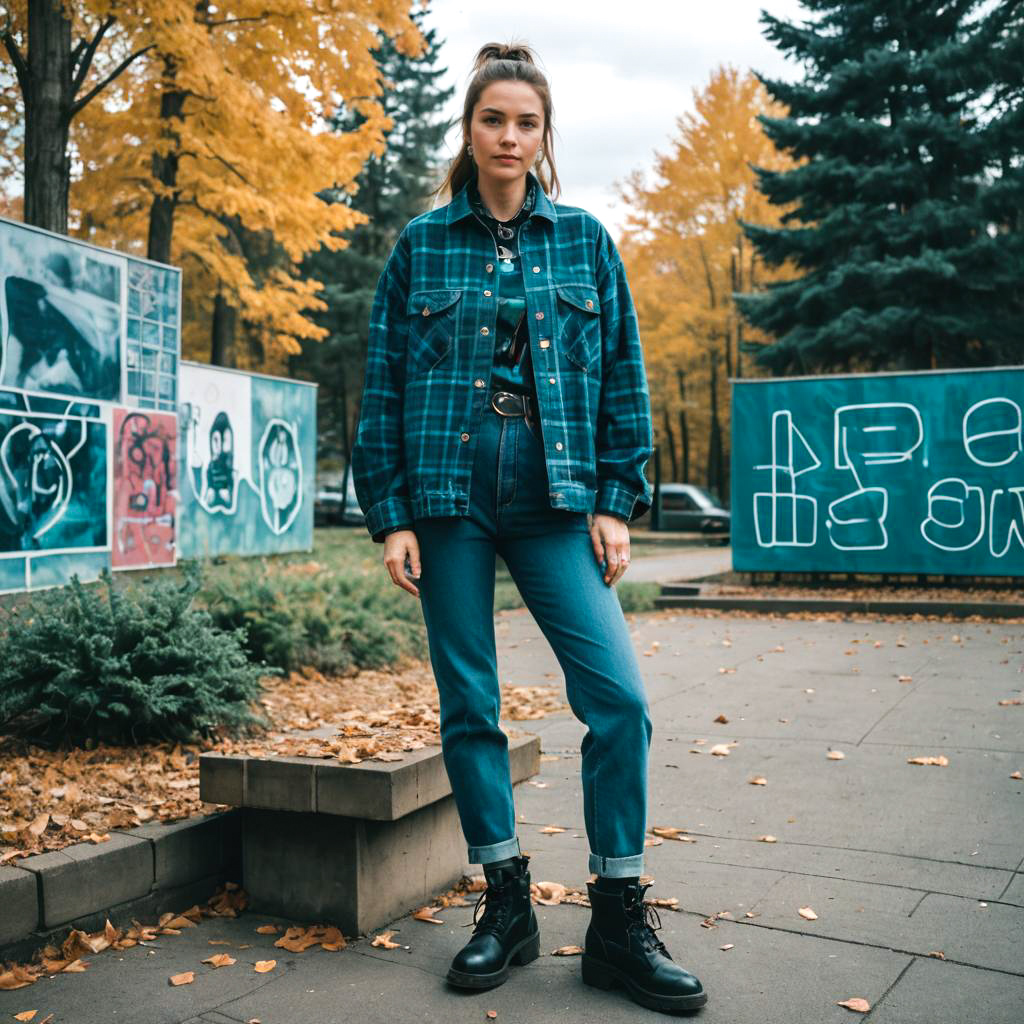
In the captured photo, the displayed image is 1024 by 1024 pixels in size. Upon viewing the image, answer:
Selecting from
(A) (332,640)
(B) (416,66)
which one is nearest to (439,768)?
(A) (332,640)

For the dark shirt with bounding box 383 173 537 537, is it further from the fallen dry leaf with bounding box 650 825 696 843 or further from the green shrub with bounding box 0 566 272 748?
the green shrub with bounding box 0 566 272 748

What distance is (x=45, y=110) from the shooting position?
8922 millimetres

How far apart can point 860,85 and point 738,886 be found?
19557 millimetres

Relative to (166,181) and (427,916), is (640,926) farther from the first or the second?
(166,181)

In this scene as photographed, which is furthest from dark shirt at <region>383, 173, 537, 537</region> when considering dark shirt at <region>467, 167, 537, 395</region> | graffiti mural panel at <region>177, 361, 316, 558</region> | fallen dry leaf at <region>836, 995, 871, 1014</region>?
graffiti mural panel at <region>177, 361, 316, 558</region>

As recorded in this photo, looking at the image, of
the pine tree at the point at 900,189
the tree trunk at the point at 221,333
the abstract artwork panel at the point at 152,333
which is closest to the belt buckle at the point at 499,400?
the abstract artwork panel at the point at 152,333

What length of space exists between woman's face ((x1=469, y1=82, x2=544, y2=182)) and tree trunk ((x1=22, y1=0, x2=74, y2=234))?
23.6 feet

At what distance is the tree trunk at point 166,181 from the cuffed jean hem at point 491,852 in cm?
1010

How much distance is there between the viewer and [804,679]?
6.95 metres

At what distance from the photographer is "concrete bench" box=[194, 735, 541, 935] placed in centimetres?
296

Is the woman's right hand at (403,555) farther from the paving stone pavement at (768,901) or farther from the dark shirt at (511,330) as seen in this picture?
the paving stone pavement at (768,901)

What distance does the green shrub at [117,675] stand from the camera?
429 cm

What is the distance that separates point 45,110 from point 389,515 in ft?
25.2

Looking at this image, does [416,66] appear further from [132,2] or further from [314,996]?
[314,996]
